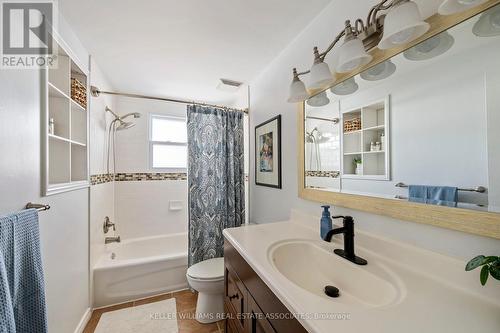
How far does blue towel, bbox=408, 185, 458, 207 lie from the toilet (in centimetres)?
151

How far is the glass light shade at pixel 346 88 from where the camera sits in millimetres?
1107

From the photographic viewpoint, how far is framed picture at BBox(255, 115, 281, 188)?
177cm

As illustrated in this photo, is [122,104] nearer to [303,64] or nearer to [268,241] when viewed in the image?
[303,64]

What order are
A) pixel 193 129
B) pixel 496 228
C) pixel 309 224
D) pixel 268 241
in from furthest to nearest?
pixel 193 129 < pixel 309 224 < pixel 268 241 < pixel 496 228

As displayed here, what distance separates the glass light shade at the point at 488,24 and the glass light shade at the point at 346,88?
0.46 meters

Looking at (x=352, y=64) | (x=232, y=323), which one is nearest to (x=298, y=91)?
(x=352, y=64)

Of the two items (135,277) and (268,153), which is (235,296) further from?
(135,277)

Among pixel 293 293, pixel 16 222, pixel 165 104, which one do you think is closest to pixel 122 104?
pixel 165 104

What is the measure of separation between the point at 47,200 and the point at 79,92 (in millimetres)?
921

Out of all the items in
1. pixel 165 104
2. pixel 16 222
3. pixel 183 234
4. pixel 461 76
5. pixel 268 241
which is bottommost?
pixel 183 234

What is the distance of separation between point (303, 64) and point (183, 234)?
2.61 m

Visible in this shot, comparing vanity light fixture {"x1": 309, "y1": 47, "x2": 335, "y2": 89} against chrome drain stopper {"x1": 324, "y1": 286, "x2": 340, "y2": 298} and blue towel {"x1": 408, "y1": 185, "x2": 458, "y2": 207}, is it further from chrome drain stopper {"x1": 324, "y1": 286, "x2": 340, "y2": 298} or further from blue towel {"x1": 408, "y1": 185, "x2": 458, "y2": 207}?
chrome drain stopper {"x1": 324, "y1": 286, "x2": 340, "y2": 298}

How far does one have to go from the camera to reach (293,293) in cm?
65

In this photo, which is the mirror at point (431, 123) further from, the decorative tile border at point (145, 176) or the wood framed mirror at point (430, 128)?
the decorative tile border at point (145, 176)
